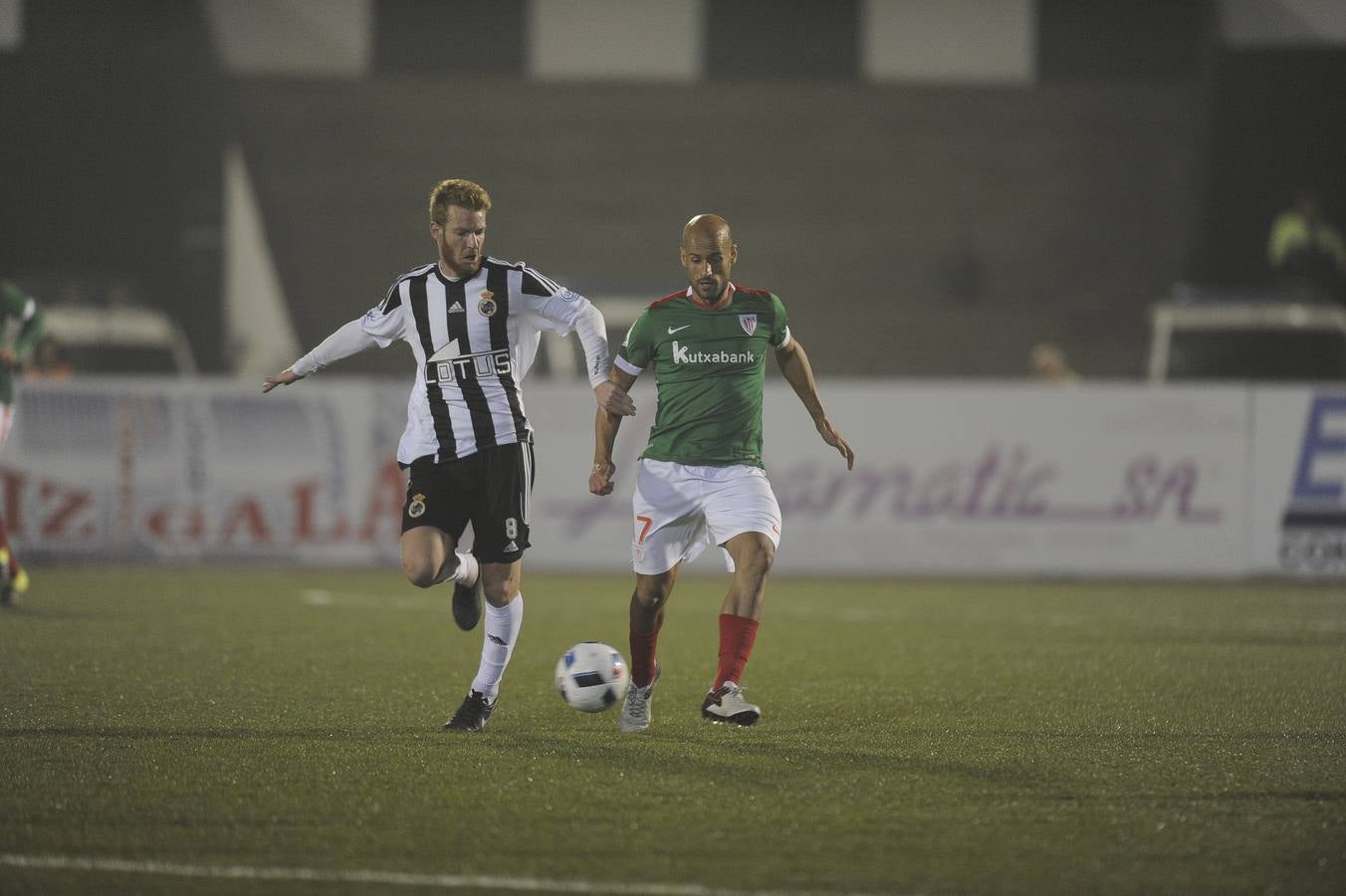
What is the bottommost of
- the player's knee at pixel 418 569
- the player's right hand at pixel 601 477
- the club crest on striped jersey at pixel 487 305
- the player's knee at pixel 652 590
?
the player's knee at pixel 652 590

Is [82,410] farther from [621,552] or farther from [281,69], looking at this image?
[281,69]

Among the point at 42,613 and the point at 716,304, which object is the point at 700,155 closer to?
the point at 42,613

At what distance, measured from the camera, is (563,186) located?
26859 millimetres

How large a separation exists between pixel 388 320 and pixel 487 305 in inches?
15.5

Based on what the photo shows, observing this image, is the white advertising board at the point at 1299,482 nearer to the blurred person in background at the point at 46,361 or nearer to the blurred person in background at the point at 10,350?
the blurred person in background at the point at 10,350

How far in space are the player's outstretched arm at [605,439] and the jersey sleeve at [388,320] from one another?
0.84 metres

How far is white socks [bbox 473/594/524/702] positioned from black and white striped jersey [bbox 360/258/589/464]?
66 centimetres

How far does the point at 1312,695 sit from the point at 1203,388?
24.8ft

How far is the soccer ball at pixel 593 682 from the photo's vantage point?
21.7 ft

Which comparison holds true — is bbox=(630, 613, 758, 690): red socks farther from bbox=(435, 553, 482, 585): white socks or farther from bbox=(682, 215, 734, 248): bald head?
bbox=(682, 215, 734, 248): bald head

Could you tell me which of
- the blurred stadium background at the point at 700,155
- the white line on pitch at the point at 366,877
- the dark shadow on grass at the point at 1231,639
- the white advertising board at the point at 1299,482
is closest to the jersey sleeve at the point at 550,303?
the white line on pitch at the point at 366,877

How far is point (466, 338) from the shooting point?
661cm

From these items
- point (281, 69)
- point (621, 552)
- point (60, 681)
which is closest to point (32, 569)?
point (621, 552)

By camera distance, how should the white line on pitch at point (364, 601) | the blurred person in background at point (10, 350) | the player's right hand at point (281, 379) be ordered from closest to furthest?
the player's right hand at point (281, 379)
the blurred person in background at point (10, 350)
the white line on pitch at point (364, 601)
